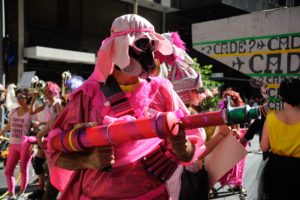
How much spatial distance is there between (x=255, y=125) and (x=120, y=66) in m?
2.62

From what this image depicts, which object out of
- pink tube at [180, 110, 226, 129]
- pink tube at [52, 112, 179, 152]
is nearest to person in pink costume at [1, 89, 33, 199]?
pink tube at [52, 112, 179, 152]

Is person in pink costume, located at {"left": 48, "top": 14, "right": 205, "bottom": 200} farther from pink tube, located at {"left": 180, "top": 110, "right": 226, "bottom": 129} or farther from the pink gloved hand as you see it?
pink tube, located at {"left": 180, "top": 110, "right": 226, "bottom": 129}

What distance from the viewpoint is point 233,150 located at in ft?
7.95

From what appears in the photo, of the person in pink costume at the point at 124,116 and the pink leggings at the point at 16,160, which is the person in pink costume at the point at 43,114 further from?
the person in pink costume at the point at 124,116

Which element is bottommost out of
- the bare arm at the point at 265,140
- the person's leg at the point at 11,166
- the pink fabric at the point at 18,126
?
the person's leg at the point at 11,166

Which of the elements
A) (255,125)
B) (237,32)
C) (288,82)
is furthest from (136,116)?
(255,125)

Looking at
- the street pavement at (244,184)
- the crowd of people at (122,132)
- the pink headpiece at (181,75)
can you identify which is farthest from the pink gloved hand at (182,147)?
the street pavement at (244,184)

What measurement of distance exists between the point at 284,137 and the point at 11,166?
386 cm

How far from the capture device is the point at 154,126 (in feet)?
5.16

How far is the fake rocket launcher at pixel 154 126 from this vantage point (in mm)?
1495

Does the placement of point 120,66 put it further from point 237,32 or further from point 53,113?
point 53,113

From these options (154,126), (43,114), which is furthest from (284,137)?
(43,114)

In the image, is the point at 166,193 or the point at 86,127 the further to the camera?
the point at 166,193

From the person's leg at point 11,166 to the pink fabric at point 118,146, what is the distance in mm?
3806
